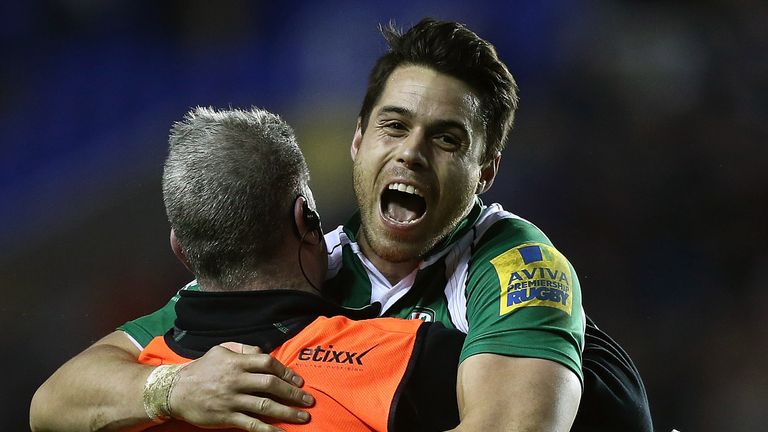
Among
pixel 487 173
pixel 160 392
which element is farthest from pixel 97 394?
pixel 487 173

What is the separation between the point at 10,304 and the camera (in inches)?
183

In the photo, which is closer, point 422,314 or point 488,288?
point 488,288

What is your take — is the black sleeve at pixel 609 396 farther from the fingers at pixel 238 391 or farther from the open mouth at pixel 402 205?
the fingers at pixel 238 391

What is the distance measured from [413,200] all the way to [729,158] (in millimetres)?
2977

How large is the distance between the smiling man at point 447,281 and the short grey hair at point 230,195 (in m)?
0.27

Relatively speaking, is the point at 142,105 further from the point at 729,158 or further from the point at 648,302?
the point at 729,158

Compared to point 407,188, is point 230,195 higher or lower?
higher

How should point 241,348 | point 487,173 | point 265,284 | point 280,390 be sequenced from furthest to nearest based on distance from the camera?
point 487,173
point 265,284
point 241,348
point 280,390

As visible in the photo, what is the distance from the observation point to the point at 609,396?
239cm

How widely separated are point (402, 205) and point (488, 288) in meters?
0.51

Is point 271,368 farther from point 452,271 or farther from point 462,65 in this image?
point 462,65

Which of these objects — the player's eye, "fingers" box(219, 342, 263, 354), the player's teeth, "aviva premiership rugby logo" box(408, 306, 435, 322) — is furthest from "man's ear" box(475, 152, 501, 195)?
"fingers" box(219, 342, 263, 354)

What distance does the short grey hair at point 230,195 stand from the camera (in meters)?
2.14

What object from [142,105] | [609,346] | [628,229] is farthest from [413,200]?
[142,105]
